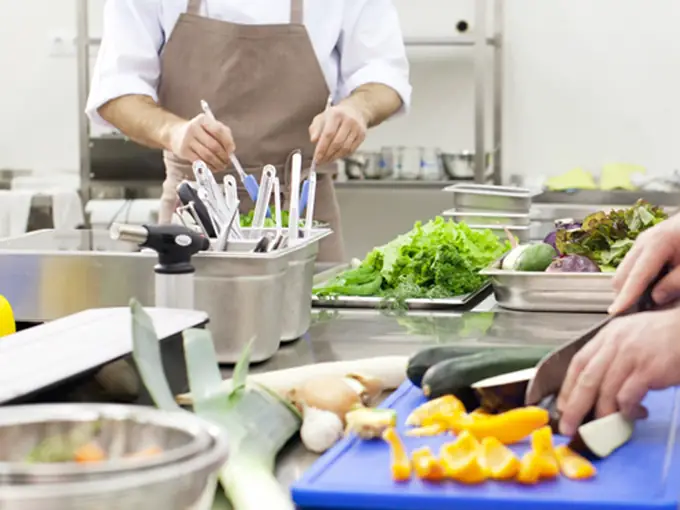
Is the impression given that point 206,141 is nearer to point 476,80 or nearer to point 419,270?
point 419,270

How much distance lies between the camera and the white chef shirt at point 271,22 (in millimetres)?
2793

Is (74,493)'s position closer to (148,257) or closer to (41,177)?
(148,257)

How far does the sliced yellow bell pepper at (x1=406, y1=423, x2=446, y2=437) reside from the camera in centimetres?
98

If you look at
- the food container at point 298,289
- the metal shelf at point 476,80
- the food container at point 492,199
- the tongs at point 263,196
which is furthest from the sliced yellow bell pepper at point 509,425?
the metal shelf at point 476,80

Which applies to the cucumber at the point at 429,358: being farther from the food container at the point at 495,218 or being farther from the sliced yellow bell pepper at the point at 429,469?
the food container at the point at 495,218

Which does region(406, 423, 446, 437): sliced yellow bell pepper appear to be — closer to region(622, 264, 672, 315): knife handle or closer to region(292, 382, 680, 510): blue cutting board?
region(292, 382, 680, 510): blue cutting board

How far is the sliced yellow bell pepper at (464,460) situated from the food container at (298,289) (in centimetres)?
61

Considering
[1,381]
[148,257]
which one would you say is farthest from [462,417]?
[148,257]

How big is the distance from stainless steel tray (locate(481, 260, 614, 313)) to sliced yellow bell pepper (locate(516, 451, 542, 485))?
1.04m

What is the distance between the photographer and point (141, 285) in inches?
57.3

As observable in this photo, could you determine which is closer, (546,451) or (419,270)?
(546,451)

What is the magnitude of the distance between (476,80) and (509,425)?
12.8 feet

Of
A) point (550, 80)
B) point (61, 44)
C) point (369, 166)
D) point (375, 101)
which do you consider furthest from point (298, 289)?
point (61, 44)

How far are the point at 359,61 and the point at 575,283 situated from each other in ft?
4.25
